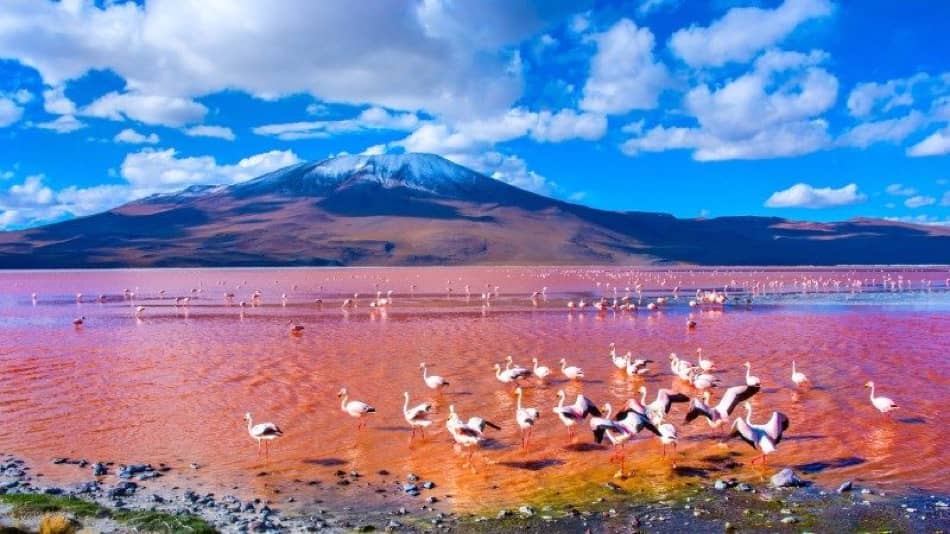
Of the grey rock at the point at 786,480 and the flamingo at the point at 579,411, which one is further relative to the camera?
the flamingo at the point at 579,411

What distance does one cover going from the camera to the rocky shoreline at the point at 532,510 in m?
9.39

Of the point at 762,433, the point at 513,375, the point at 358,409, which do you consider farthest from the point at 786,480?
the point at 513,375

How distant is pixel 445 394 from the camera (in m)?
18.2

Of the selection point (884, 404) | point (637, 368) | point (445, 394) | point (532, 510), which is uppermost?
point (637, 368)

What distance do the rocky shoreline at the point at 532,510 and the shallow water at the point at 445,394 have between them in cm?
55

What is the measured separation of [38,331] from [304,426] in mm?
22796

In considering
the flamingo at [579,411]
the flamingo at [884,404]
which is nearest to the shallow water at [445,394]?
the flamingo at [884,404]

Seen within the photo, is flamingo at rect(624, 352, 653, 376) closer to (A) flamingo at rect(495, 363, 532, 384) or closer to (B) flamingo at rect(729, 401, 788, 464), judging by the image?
(A) flamingo at rect(495, 363, 532, 384)

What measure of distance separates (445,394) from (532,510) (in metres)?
8.21

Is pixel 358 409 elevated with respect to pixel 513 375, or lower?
lower

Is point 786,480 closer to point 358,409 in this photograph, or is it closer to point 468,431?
A: point 468,431

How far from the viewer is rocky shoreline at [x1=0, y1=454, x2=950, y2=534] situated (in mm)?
9391

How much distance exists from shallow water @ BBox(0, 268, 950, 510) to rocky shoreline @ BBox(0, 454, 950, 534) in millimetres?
547

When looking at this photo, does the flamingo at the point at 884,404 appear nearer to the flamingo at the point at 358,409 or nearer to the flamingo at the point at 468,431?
the flamingo at the point at 468,431
